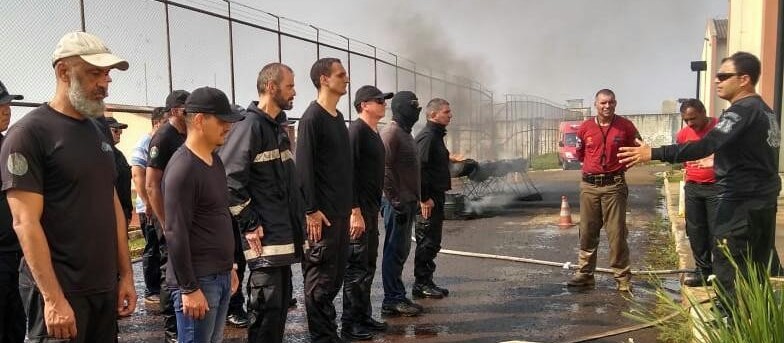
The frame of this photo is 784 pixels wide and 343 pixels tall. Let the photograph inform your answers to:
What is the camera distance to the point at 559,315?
548 centimetres

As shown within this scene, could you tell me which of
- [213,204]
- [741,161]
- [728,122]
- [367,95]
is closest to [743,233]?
[741,161]

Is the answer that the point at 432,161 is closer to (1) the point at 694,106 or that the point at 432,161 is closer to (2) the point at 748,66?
(1) the point at 694,106

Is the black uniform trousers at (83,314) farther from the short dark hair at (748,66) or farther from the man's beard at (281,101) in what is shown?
the short dark hair at (748,66)

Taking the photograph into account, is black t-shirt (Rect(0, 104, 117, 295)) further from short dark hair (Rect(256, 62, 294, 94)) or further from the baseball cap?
short dark hair (Rect(256, 62, 294, 94))

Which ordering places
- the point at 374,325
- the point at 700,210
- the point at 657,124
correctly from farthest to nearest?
the point at 657,124 → the point at 700,210 → the point at 374,325

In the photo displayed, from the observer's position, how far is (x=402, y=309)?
5.48m

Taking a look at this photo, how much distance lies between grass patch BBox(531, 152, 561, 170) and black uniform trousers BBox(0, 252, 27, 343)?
26.5 m

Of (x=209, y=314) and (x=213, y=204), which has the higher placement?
(x=213, y=204)

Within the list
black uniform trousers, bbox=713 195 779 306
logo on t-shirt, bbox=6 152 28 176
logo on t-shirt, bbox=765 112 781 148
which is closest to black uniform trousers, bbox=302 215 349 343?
logo on t-shirt, bbox=6 152 28 176

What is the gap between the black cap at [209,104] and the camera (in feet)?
10.2

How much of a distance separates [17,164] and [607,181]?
5.18 m

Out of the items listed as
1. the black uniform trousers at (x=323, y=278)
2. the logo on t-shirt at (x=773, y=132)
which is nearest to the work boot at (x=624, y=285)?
the logo on t-shirt at (x=773, y=132)

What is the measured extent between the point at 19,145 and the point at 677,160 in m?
3.56

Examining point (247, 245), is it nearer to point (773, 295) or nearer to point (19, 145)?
point (19, 145)
